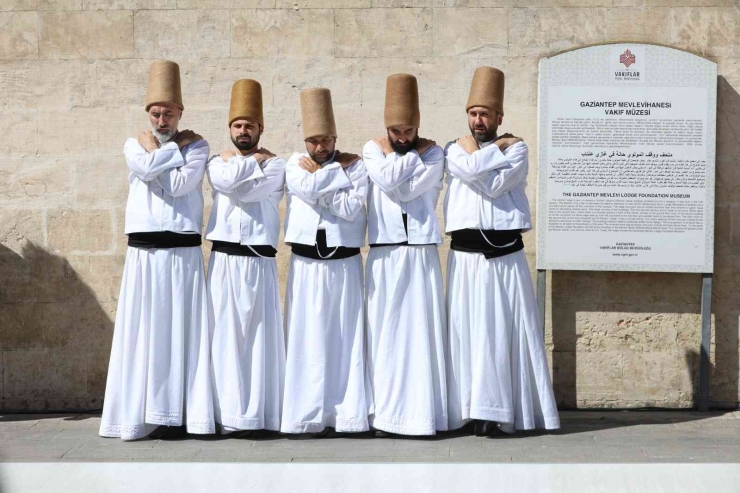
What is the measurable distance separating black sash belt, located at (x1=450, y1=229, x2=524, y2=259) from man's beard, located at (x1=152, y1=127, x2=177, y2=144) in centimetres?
198

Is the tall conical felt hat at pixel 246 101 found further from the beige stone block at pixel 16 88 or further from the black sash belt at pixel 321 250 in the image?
the beige stone block at pixel 16 88

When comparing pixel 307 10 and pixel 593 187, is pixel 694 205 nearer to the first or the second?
pixel 593 187

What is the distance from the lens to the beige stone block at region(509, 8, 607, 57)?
8570 mm

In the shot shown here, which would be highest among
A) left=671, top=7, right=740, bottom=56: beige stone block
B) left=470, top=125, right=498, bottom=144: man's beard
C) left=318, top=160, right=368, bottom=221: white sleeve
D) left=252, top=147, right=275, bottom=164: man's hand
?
left=671, top=7, right=740, bottom=56: beige stone block

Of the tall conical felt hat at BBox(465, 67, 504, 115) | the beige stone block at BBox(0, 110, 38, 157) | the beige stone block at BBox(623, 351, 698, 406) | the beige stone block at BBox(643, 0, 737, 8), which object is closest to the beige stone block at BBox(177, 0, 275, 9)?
the beige stone block at BBox(0, 110, 38, 157)

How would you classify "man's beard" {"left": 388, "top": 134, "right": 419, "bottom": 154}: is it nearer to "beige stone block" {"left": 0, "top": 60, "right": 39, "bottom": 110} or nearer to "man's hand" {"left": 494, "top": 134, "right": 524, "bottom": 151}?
"man's hand" {"left": 494, "top": 134, "right": 524, "bottom": 151}

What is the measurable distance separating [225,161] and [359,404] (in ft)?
5.87

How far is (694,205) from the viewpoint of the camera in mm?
8414

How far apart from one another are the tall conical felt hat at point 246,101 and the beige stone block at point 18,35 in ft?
6.86

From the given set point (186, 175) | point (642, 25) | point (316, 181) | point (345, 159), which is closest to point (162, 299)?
point (186, 175)

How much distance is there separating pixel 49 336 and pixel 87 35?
2.29 metres

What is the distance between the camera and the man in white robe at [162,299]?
7434 mm

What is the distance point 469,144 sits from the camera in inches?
295
